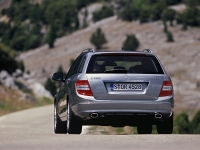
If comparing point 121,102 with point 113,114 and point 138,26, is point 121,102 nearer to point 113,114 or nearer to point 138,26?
point 113,114

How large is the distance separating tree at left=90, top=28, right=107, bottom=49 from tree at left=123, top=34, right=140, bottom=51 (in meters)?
7.54

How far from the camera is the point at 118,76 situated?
14.1 metres

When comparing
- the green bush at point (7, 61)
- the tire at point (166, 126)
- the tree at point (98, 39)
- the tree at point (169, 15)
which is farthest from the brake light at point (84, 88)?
the tree at point (169, 15)

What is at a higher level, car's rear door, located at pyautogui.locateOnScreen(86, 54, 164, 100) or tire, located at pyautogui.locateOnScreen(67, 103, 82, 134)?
car's rear door, located at pyautogui.locateOnScreen(86, 54, 164, 100)

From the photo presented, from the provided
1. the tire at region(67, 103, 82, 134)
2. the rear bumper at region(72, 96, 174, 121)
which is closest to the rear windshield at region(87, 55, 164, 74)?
the rear bumper at region(72, 96, 174, 121)

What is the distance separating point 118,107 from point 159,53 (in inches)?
6073

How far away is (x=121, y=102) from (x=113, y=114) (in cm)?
27

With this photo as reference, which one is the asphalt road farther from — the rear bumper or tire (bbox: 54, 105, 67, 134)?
tire (bbox: 54, 105, 67, 134)

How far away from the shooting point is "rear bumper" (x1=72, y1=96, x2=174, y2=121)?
1409 centimetres

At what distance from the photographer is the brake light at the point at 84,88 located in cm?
1409

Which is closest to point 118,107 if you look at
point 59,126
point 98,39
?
point 59,126

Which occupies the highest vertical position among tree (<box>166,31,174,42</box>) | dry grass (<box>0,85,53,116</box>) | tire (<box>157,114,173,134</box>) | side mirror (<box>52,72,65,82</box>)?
side mirror (<box>52,72,65,82</box>)

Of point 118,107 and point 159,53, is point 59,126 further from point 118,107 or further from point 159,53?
point 159,53

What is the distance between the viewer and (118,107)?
14109 millimetres
